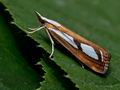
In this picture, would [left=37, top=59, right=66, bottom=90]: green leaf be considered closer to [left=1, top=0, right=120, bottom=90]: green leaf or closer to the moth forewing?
[left=1, top=0, right=120, bottom=90]: green leaf

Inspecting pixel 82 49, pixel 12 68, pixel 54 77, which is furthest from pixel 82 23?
pixel 54 77

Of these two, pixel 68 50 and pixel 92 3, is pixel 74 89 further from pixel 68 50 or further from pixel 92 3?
pixel 92 3

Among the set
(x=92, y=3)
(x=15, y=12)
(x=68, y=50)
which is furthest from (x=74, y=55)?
(x=92, y=3)

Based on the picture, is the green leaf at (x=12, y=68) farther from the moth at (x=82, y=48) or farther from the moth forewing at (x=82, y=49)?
the moth forewing at (x=82, y=49)

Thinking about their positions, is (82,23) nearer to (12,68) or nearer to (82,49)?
(82,49)

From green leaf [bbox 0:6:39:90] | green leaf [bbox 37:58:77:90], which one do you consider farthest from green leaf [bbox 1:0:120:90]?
green leaf [bbox 0:6:39:90]

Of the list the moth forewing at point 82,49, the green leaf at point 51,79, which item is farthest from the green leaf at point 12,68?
the moth forewing at point 82,49
